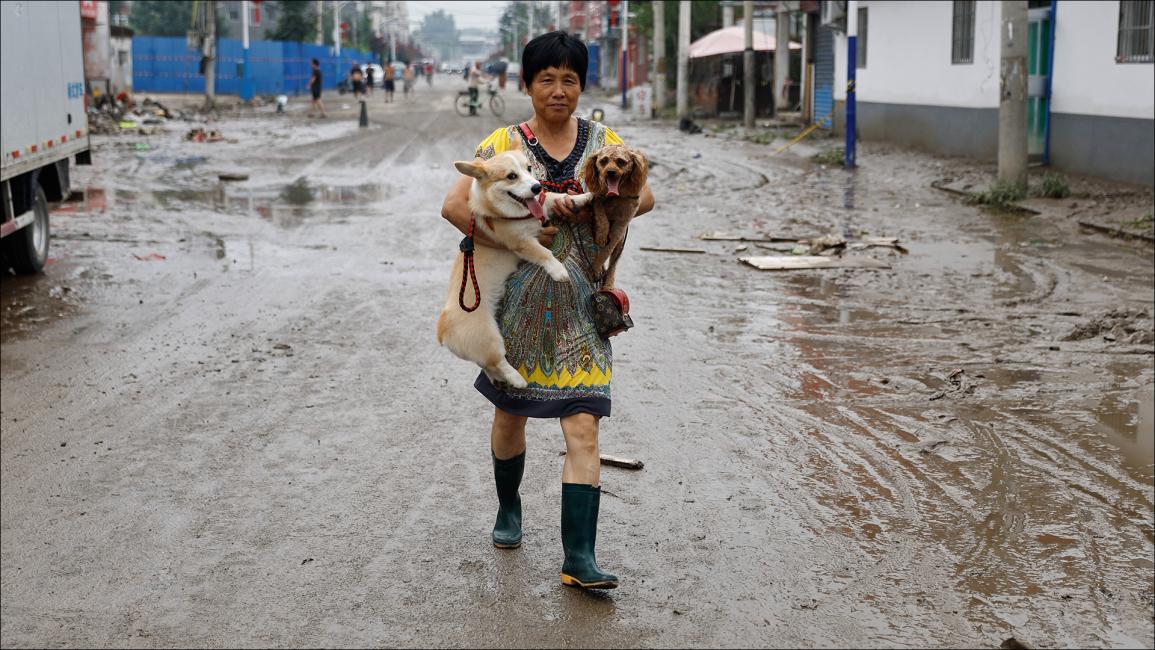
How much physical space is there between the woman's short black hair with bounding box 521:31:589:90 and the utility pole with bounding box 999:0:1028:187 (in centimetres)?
1277

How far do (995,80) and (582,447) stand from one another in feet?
61.4

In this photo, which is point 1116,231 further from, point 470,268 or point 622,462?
point 470,268

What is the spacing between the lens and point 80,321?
954 cm

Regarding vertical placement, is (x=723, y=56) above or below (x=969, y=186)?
above

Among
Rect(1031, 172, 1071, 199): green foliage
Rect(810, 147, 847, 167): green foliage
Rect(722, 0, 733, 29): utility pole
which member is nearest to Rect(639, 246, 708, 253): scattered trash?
Rect(1031, 172, 1071, 199): green foliage

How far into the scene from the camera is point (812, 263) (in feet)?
37.9

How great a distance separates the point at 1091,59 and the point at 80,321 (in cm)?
1389

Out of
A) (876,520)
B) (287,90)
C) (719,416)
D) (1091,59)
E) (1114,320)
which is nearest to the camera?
(876,520)

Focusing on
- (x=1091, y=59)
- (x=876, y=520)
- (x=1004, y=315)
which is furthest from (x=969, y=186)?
(x=876, y=520)

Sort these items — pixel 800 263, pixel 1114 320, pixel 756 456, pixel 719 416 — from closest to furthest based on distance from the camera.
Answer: pixel 756 456 < pixel 719 416 < pixel 1114 320 < pixel 800 263

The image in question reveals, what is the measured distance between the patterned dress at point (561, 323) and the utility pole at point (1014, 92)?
12679 millimetres

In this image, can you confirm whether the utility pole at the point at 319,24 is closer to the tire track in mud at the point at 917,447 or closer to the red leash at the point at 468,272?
the tire track in mud at the point at 917,447

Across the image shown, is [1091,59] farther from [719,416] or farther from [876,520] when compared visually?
[876,520]

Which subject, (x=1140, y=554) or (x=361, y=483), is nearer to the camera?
(x=1140, y=554)
